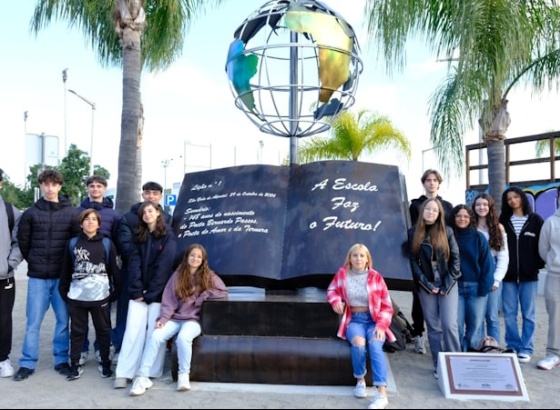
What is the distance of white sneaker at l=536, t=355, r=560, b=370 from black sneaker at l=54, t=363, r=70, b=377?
4458mm

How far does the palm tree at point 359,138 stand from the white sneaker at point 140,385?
16.5 m

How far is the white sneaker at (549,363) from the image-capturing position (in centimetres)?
530

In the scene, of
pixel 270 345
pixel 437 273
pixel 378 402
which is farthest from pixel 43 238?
pixel 437 273

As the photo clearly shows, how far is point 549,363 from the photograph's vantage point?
5.34 m

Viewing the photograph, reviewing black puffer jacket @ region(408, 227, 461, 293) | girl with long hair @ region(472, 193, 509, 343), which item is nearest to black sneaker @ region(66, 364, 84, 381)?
black puffer jacket @ region(408, 227, 461, 293)

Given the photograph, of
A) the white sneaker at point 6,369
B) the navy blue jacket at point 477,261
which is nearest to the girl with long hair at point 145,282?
the white sneaker at point 6,369

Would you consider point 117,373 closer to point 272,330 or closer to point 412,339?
point 272,330

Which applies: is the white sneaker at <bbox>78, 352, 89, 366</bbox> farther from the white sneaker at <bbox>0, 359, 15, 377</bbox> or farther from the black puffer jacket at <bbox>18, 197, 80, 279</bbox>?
the black puffer jacket at <bbox>18, 197, 80, 279</bbox>

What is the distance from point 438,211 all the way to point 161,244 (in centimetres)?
257

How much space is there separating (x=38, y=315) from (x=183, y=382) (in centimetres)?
164

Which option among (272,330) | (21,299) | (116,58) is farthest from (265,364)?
(116,58)

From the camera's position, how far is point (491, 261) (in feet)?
17.1

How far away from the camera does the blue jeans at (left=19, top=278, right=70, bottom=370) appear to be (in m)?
5.13

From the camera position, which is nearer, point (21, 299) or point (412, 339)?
point (412, 339)
